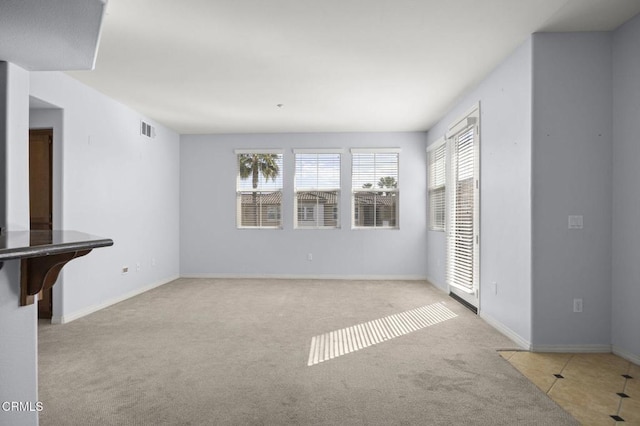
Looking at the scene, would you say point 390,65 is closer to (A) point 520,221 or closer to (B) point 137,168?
(A) point 520,221

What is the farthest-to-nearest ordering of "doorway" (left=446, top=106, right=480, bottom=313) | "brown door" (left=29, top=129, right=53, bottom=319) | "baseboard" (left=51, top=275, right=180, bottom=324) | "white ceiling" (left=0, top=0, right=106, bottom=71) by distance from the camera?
"doorway" (left=446, top=106, right=480, bottom=313) < "brown door" (left=29, top=129, right=53, bottom=319) < "baseboard" (left=51, top=275, right=180, bottom=324) < "white ceiling" (left=0, top=0, right=106, bottom=71)

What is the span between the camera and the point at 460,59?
3826 mm

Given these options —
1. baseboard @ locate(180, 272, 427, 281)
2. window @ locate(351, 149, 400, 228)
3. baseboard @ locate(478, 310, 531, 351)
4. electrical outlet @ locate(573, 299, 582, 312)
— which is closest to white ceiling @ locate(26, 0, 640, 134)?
window @ locate(351, 149, 400, 228)

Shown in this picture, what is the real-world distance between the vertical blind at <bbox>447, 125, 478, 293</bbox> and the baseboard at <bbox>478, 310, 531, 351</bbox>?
0.45m

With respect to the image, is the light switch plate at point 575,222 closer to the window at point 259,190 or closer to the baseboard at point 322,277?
the baseboard at point 322,277

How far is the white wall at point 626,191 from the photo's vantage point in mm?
3027

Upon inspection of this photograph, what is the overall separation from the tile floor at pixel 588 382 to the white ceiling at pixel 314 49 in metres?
2.78

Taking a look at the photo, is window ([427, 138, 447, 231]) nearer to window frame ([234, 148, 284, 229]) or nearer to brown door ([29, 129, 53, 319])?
window frame ([234, 148, 284, 229])

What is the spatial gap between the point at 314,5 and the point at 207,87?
2255mm

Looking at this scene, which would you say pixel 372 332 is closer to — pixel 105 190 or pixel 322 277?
pixel 322 277

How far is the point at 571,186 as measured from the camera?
130 inches

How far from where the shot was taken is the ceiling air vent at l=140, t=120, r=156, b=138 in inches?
233

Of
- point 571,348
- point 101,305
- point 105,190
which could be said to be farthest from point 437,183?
point 101,305

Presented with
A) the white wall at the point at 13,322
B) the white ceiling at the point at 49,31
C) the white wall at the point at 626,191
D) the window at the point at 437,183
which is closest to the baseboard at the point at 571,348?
the white wall at the point at 626,191
